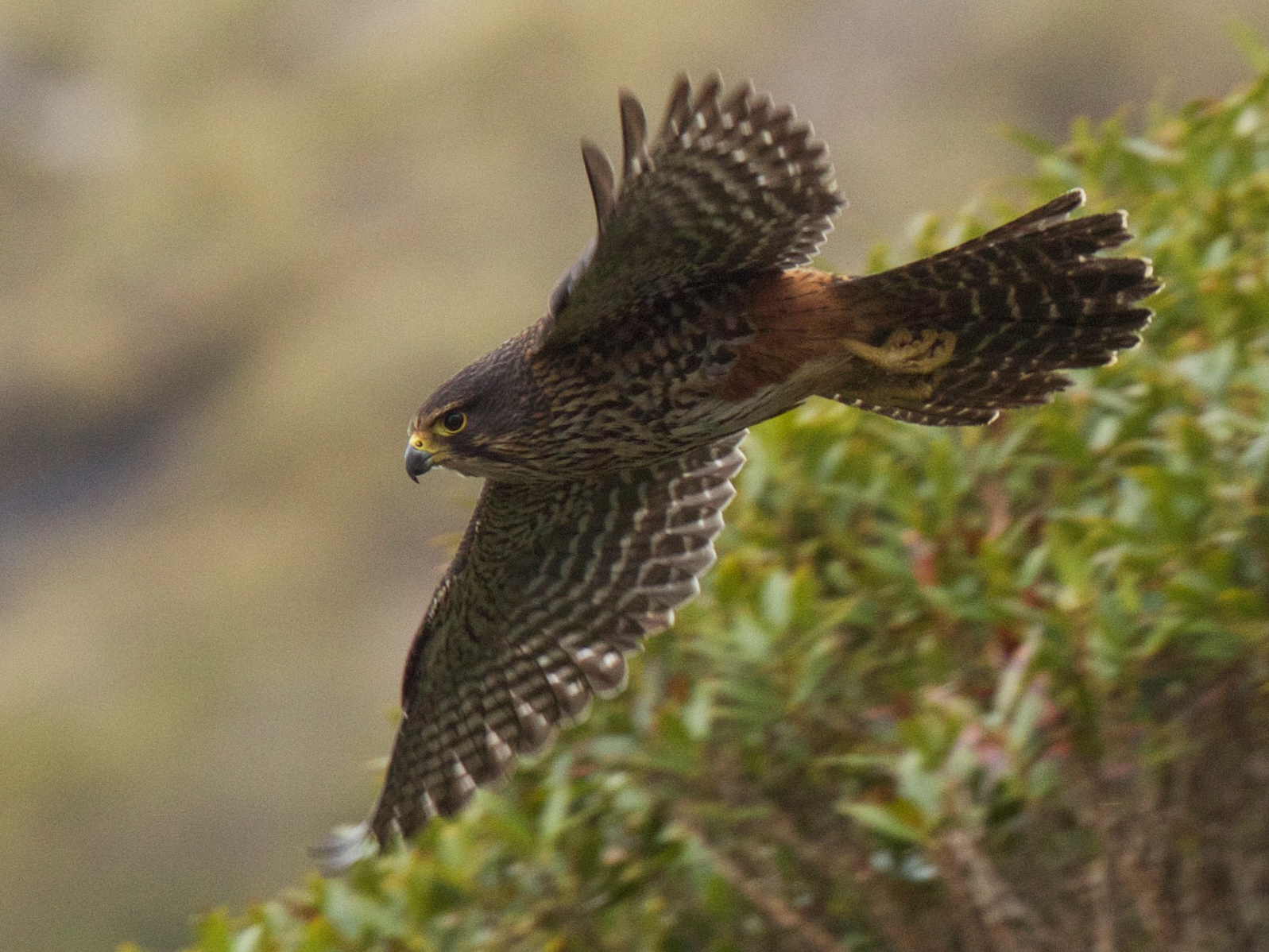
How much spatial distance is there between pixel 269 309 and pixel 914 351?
28.6 feet

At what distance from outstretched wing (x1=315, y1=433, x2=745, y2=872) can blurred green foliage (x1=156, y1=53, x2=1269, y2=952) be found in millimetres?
173

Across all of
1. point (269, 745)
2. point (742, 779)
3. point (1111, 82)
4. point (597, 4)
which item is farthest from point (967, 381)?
point (597, 4)

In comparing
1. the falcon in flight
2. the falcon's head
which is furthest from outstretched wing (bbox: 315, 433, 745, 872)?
the falcon's head

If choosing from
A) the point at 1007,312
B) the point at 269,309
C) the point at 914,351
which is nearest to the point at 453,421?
the point at 914,351

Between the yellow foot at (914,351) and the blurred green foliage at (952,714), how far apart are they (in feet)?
0.54

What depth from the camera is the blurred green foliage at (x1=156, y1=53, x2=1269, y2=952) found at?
9.80ft

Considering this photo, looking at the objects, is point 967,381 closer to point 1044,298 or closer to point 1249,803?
point 1044,298

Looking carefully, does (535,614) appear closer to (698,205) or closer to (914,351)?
(914,351)

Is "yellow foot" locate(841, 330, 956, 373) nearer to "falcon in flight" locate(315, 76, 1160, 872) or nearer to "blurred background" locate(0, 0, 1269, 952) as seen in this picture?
"falcon in flight" locate(315, 76, 1160, 872)

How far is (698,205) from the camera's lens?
3.04 m

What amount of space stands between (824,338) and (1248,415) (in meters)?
0.80

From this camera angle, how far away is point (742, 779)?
3213 mm

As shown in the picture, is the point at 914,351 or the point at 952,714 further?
the point at 914,351

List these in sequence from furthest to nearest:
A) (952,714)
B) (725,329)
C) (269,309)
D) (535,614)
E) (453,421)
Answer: (269,309) < (535,614) < (453,421) < (725,329) < (952,714)
